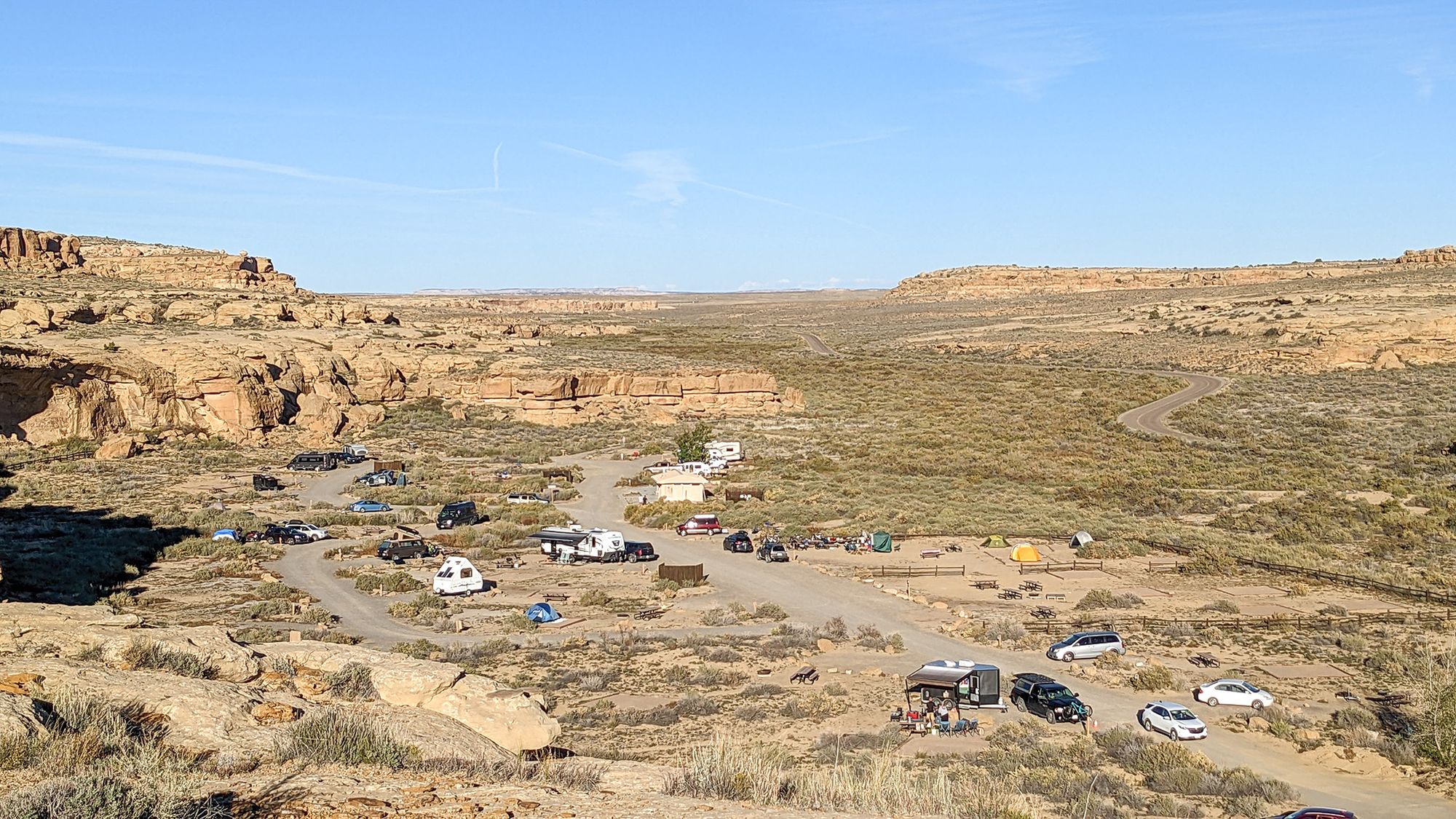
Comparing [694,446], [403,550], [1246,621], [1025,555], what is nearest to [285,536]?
[403,550]

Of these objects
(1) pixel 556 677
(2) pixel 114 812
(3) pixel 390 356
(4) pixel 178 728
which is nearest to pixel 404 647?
(1) pixel 556 677

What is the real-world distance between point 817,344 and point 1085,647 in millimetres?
95596

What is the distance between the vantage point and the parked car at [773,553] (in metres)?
33.4

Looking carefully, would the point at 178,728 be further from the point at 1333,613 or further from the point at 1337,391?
the point at 1337,391

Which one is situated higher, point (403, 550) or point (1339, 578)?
point (403, 550)

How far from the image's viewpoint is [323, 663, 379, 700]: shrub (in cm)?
1147

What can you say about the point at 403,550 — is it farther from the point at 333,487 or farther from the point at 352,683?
the point at 352,683

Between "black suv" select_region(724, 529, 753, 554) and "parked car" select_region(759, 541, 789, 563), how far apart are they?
118cm

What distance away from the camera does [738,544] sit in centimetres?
3512

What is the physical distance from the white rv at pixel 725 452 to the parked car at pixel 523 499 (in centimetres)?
1059

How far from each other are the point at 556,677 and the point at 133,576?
16.2 m

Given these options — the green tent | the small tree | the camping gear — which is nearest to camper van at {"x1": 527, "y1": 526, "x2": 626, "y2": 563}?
the green tent

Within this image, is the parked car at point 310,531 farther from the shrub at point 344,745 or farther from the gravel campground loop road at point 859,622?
the shrub at point 344,745

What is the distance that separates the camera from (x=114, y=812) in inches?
256
